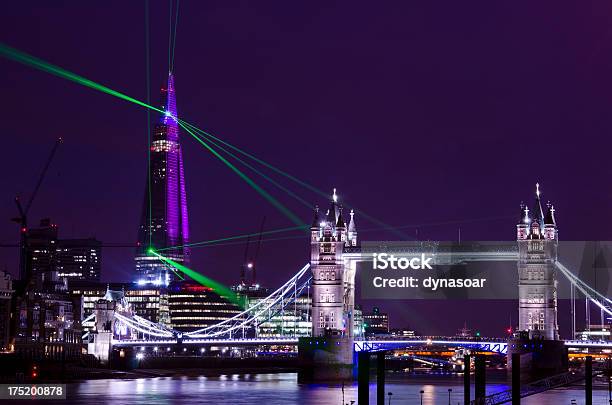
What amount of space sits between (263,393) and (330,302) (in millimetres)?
30450

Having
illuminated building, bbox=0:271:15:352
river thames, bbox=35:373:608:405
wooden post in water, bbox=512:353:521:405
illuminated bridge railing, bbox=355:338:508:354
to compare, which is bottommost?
river thames, bbox=35:373:608:405

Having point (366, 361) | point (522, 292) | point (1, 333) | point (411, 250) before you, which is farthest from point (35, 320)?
point (366, 361)

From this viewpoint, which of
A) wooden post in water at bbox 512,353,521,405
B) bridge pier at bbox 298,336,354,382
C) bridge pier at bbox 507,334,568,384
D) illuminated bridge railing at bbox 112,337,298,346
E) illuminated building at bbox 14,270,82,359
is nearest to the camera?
wooden post in water at bbox 512,353,521,405

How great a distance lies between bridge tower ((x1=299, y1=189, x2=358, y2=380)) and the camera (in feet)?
484

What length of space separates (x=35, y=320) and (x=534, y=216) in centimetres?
7047

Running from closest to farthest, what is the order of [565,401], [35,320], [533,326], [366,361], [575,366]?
[366,361] → [565,401] → [533,326] → [35,320] → [575,366]

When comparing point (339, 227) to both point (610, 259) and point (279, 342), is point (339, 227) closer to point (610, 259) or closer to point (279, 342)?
point (279, 342)

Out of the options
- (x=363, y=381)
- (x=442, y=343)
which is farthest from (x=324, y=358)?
(x=363, y=381)

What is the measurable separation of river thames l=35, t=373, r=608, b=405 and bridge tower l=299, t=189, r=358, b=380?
496cm

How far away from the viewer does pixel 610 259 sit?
509 feet

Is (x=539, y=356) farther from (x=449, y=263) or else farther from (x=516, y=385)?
(x=516, y=385)

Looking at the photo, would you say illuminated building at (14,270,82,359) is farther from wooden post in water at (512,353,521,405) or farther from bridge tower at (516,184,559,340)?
wooden post in water at (512,353,521,405)

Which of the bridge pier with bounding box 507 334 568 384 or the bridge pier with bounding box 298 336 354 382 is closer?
the bridge pier with bounding box 507 334 568 384

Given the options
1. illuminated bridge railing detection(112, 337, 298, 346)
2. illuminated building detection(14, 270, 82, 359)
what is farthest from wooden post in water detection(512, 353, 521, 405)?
illuminated building detection(14, 270, 82, 359)
